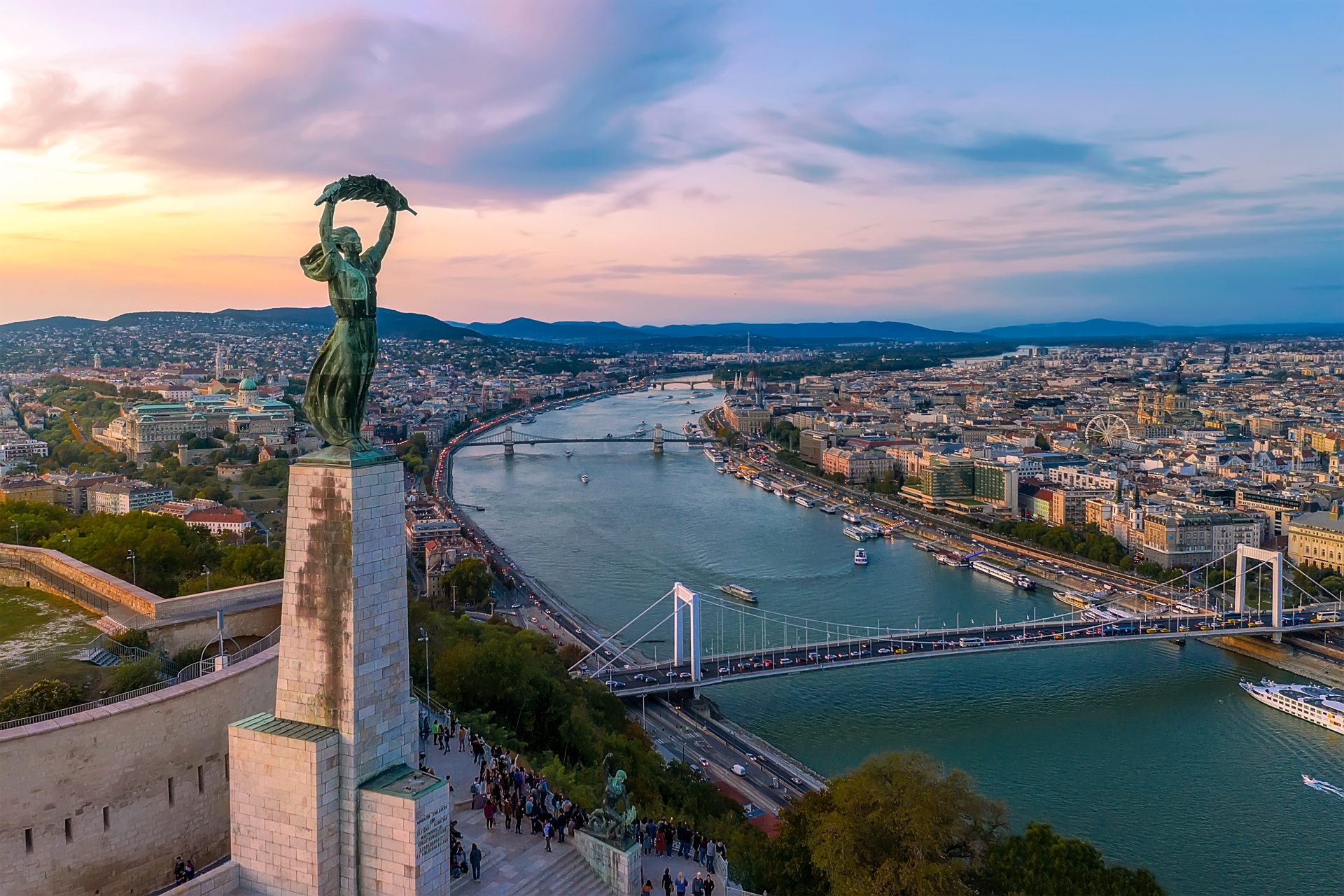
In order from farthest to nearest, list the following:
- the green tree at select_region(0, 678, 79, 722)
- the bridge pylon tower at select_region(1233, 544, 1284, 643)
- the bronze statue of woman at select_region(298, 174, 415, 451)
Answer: the bridge pylon tower at select_region(1233, 544, 1284, 643) < the green tree at select_region(0, 678, 79, 722) < the bronze statue of woman at select_region(298, 174, 415, 451)

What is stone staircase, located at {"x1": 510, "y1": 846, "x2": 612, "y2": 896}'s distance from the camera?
401 centimetres

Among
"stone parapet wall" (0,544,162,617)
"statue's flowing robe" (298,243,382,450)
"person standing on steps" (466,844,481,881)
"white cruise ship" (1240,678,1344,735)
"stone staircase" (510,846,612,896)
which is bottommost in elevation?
"white cruise ship" (1240,678,1344,735)

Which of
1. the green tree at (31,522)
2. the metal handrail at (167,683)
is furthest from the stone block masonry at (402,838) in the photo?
the green tree at (31,522)

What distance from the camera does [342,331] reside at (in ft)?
12.9

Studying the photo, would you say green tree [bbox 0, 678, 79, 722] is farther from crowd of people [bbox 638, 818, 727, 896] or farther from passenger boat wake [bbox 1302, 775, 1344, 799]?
passenger boat wake [bbox 1302, 775, 1344, 799]

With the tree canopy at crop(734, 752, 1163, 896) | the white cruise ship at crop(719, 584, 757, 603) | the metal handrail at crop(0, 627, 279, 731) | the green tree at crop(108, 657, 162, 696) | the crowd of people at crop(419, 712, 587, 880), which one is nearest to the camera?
the crowd of people at crop(419, 712, 587, 880)

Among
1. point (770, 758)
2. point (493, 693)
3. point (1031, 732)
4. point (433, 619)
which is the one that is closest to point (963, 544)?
point (1031, 732)

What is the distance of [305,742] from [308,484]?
0.91 metres

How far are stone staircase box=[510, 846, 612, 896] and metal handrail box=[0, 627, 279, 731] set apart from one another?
6.39 feet

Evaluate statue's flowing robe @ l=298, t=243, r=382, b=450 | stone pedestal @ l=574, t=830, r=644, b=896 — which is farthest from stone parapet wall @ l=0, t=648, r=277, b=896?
stone pedestal @ l=574, t=830, r=644, b=896

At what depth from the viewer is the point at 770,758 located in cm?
1056

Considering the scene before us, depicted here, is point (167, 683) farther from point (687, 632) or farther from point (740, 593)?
point (740, 593)

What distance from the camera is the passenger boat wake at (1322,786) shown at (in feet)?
33.8

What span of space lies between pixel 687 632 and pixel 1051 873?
32.1 feet
